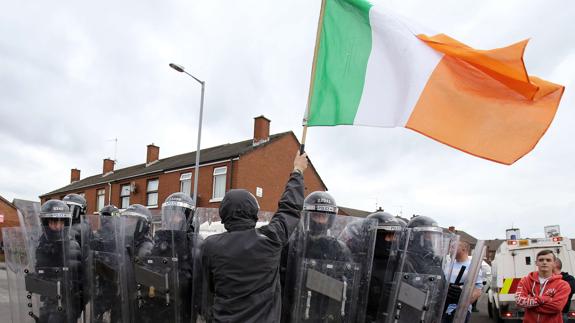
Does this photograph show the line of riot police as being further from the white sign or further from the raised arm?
the white sign

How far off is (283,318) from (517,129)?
2.49m

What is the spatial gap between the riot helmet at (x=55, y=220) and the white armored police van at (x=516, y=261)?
9.22 metres

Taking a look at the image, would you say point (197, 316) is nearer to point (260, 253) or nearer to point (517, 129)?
point (260, 253)

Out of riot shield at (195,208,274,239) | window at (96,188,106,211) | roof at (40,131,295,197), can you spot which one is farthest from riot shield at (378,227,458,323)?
window at (96,188,106,211)

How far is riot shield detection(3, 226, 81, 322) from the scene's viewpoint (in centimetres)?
405

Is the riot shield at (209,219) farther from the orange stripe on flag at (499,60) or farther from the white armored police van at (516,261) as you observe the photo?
the white armored police van at (516,261)

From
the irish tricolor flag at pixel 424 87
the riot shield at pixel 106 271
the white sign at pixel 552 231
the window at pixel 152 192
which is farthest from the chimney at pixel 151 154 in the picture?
the irish tricolor flag at pixel 424 87

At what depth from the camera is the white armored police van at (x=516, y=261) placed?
993 cm

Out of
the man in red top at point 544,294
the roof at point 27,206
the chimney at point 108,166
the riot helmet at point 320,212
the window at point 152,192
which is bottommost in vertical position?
the window at point 152,192

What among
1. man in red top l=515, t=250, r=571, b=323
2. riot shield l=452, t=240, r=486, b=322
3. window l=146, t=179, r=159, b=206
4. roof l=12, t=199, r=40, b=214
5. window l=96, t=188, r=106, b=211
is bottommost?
window l=96, t=188, r=106, b=211

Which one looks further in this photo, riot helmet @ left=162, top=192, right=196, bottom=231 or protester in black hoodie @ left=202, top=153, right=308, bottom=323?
riot helmet @ left=162, top=192, right=196, bottom=231

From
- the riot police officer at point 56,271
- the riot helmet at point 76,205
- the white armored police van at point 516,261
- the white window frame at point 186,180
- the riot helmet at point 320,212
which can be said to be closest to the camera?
the riot helmet at point 320,212

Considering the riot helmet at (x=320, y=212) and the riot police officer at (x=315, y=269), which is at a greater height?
the riot helmet at (x=320, y=212)

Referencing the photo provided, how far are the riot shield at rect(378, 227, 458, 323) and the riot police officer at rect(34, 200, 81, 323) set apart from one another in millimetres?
2726
